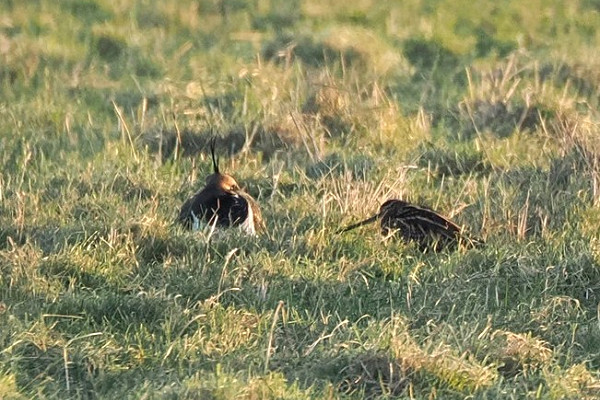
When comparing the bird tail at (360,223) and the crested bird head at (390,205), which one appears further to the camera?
the crested bird head at (390,205)

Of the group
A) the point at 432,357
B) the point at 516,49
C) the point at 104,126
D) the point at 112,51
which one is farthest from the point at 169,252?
the point at 516,49

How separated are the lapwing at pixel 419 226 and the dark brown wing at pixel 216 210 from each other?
1.68 feet

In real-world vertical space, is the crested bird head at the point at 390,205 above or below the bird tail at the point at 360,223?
above

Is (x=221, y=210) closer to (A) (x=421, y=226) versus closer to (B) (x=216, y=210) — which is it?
(B) (x=216, y=210)

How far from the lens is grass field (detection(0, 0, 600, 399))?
5098 millimetres

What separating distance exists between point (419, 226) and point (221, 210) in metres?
0.98

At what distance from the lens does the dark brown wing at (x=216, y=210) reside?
656 cm

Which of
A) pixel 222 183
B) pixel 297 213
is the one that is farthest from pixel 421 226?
pixel 222 183

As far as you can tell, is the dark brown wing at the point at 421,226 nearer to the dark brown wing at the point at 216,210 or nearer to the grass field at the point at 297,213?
the grass field at the point at 297,213

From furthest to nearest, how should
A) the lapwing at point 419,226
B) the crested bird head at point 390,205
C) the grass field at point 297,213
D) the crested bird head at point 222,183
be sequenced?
1. the crested bird head at point 222,183
2. the crested bird head at point 390,205
3. the lapwing at point 419,226
4. the grass field at point 297,213

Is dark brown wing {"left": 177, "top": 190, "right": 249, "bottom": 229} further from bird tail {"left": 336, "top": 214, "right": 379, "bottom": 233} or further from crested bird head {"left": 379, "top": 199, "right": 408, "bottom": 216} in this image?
crested bird head {"left": 379, "top": 199, "right": 408, "bottom": 216}

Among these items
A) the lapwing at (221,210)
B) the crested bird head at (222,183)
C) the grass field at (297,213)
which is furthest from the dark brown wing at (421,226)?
the crested bird head at (222,183)

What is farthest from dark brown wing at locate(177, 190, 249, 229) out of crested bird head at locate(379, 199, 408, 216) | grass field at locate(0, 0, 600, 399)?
crested bird head at locate(379, 199, 408, 216)

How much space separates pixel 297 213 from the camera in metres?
6.93
